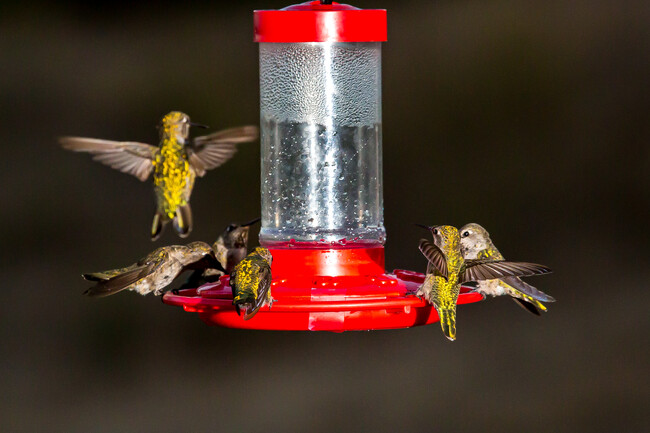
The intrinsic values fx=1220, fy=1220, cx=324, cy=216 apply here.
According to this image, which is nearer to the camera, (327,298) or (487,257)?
(327,298)

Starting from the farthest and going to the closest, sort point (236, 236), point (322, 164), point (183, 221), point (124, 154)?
point (236, 236) < point (183, 221) < point (124, 154) < point (322, 164)

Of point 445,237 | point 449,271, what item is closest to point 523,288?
point 445,237

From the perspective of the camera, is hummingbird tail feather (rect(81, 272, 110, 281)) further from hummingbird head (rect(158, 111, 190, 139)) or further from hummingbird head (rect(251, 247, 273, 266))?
hummingbird head (rect(251, 247, 273, 266))

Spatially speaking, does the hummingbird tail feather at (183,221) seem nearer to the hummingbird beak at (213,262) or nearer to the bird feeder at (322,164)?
the hummingbird beak at (213,262)

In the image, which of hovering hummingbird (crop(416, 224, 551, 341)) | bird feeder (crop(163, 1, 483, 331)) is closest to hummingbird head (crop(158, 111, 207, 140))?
bird feeder (crop(163, 1, 483, 331))

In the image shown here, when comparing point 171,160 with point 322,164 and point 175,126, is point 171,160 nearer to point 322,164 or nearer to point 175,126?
point 175,126

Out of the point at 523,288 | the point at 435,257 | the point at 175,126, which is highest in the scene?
the point at 175,126

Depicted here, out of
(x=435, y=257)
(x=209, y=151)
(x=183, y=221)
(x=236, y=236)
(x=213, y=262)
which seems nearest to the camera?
(x=435, y=257)

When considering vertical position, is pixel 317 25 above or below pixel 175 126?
above
